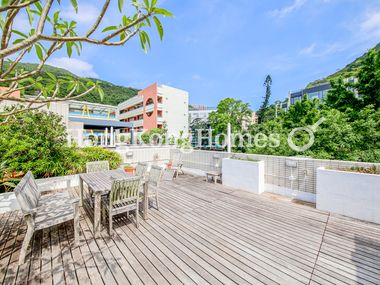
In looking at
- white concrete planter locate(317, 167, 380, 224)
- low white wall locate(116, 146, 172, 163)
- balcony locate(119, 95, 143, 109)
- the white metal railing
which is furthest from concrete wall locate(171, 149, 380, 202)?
balcony locate(119, 95, 143, 109)

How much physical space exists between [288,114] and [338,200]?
40.7 ft

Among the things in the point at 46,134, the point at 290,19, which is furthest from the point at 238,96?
the point at 46,134

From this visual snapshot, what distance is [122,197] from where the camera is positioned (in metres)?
2.90

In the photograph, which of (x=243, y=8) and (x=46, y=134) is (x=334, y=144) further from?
(x=46, y=134)

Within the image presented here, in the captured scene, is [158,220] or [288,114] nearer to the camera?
[158,220]

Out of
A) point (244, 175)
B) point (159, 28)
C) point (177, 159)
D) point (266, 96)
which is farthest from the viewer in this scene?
point (266, 96)

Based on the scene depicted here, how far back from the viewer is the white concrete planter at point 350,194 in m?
3.16

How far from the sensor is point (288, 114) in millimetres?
14156

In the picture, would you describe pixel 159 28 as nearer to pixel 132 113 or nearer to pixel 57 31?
pixel 57 31

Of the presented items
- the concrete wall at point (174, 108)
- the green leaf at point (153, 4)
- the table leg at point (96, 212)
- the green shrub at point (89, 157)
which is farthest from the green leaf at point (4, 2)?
the concrete wall at point (174, 108)

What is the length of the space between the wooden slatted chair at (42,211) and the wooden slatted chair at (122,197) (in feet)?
1.55

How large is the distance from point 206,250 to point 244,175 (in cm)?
310

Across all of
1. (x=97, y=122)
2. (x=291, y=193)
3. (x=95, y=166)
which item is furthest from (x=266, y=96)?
(x=95, y=166)

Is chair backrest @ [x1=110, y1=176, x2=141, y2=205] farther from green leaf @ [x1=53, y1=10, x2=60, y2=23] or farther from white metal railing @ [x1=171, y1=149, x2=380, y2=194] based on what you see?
white metal railing @ [x1=171, y1=149, x2=380, y2=194]
